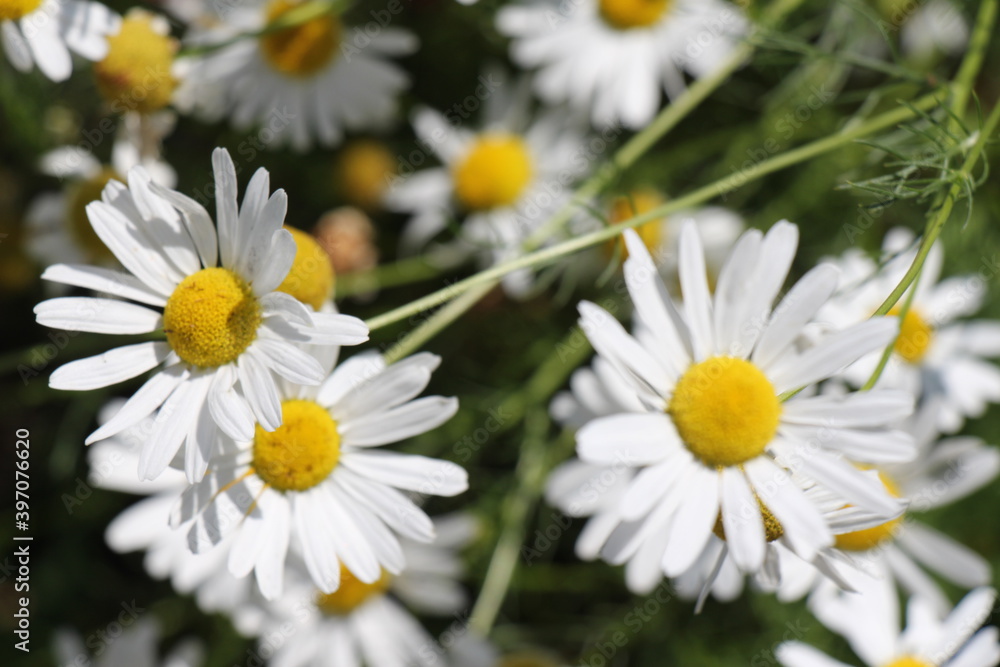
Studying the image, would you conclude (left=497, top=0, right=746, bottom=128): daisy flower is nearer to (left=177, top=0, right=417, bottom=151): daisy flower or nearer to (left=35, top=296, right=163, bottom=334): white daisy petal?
(left=177, top=0, right=417, bottom=151): daisy flower

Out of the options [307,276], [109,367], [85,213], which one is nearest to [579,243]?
[307,276]

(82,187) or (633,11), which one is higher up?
(633,11)

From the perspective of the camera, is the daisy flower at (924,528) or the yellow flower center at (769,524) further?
the daisy flower at (924,528)

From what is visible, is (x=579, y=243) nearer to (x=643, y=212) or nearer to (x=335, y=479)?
(x=335, y=479)

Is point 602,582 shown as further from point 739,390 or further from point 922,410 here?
point 739,390

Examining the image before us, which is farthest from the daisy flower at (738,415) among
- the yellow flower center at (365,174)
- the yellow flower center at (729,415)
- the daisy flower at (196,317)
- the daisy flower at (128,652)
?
the yellow flower center at (365,174)

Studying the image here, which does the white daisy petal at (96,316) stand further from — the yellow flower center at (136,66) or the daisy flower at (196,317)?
the yellow flower center at (136,66)
